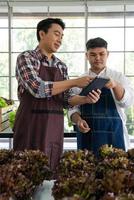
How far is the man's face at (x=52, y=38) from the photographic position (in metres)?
1.92

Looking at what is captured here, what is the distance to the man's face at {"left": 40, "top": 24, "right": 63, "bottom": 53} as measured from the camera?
1.92 meters

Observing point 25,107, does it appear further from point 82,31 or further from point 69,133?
point 82,31

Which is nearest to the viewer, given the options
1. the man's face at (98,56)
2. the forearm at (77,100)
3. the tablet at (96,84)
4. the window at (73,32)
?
the tablet at (96,84)

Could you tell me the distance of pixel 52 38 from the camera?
1.92 meters

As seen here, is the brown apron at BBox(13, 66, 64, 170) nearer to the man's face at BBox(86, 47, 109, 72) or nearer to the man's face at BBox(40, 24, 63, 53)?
the man's face at BBox(40, 24, 63, 53)

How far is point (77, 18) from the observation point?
23.1 feet

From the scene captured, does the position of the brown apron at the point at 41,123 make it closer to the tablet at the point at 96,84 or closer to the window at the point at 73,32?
the tablet at the point at 96,84

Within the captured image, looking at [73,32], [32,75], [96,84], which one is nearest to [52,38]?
[32,75]

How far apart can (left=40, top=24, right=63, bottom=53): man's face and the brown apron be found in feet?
0.35

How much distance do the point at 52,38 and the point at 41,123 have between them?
1.43ft

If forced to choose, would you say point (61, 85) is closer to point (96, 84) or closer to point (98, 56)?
point (96, 84)

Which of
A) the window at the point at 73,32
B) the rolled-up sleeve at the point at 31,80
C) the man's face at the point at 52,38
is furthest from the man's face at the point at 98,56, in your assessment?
the window at the point at 73,32

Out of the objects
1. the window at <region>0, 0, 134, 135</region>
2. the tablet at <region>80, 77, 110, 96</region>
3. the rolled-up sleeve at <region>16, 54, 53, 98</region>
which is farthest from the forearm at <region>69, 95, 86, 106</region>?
the window at <region>0, 0, 134, 135</region>

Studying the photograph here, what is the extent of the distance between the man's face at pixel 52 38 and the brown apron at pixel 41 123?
0.35ft
